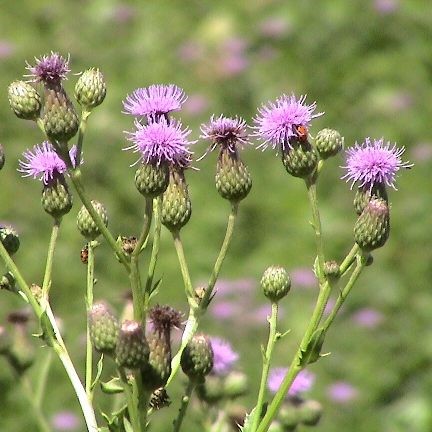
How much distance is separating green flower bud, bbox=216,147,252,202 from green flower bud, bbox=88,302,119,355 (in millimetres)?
362

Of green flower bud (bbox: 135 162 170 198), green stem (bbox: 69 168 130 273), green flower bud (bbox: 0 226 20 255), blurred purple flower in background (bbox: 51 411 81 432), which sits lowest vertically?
green stem (bbox: 69 168 130 273)

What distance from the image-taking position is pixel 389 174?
7.39 ft

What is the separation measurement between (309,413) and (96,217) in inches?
43.1

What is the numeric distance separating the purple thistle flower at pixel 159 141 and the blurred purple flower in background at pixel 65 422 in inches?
93.7

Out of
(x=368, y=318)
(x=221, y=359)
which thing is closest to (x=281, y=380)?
(x=221, y=359)

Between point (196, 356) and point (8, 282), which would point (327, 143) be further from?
point (8, 282)

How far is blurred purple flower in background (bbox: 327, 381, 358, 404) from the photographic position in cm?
439

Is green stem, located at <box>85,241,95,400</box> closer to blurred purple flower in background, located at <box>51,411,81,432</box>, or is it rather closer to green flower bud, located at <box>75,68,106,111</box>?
green flower bud, located at <box>75,68,106,111</box>

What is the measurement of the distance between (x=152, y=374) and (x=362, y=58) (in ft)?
17.0

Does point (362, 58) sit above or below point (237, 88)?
above

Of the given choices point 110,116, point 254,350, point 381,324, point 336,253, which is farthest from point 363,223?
point 110,116

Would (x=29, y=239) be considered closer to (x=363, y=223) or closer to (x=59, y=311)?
(x=59, y=311)

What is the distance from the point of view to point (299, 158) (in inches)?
87.8

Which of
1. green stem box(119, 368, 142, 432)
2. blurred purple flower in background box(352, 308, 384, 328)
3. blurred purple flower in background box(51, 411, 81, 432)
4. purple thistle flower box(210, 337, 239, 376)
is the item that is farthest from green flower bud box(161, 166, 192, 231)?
blurred purple flower in background box(352, 308, 384, 328)
